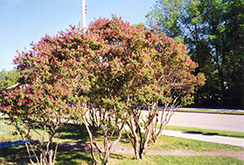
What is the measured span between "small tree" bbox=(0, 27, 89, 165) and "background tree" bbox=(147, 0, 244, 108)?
2102 centimetres

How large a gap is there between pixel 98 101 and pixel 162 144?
4.76 meters

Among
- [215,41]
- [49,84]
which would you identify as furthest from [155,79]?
[215,41]

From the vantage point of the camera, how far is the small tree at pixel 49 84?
4.54m

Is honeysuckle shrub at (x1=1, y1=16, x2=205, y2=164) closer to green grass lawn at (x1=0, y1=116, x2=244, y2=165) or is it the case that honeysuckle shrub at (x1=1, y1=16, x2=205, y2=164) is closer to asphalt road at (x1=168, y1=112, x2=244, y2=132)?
green grass lawn at (x1=0, y1=116, x2=244, y2=165)

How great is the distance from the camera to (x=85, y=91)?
6.09 metres

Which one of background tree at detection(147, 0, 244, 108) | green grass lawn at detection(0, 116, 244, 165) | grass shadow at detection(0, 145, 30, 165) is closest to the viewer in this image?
green grass lawn at detection(0, 116, 244, 165)

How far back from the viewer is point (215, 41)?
2262 cm

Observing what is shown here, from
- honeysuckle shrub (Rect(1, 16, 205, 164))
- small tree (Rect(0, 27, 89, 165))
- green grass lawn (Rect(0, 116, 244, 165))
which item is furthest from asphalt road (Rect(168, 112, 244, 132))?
small tree (Rect(0, 27, 89, 165))

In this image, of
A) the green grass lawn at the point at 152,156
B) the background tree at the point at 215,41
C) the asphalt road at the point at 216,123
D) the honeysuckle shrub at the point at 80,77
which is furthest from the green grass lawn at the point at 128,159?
the background tree at the point at 215,41

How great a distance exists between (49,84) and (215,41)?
74.3ft

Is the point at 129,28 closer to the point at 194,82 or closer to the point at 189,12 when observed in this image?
the point at 194,82

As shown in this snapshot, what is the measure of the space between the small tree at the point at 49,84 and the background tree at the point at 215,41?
69.0 ft

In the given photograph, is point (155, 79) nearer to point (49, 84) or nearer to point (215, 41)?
point (49, 84)

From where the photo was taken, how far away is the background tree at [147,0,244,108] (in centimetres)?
2248
